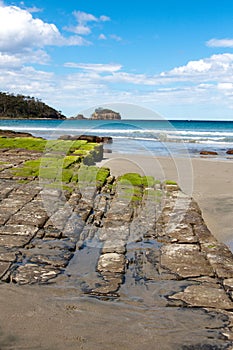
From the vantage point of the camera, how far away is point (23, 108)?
389ft

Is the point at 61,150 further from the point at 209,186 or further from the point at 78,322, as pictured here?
the point at 78,322

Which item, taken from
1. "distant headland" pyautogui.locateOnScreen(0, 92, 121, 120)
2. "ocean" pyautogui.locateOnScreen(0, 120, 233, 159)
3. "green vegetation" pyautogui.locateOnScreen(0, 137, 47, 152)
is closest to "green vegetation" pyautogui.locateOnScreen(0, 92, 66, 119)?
"distant headland" pyautogui.locateOnScreen(0, 92, 121, 120)

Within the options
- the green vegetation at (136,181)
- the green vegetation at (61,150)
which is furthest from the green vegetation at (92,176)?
the green vegetation at (61,150)

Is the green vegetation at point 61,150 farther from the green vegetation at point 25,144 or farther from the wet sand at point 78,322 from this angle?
the wet sand at point 78,322

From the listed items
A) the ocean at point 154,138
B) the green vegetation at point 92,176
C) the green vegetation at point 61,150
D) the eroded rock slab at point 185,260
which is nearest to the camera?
the eroded rock slab at point 185,260

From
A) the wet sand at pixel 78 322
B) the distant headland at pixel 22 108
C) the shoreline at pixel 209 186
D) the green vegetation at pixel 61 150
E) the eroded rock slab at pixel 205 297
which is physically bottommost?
the wet sand at pixel 78 322

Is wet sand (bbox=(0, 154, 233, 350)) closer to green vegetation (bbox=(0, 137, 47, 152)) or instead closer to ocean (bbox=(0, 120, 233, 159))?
ocean (bbox=(0, 120, 233, 159))

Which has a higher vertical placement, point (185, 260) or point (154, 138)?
point (154, 138)

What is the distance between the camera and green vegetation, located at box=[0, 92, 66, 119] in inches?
4542

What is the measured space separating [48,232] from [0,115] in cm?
11509

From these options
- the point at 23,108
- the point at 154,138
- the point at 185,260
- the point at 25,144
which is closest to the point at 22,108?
the point at 23,108

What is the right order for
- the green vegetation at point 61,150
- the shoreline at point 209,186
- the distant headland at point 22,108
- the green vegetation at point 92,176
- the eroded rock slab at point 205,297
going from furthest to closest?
the distant headland at point 22,108, the green vegetation at point 61,150, the green vegetation at point 92,176, the shoreline at point 209,186, the eroded rock slab at point 205,297

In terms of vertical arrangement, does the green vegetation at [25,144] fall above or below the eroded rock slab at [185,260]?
above

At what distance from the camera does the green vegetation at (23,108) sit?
115 m
